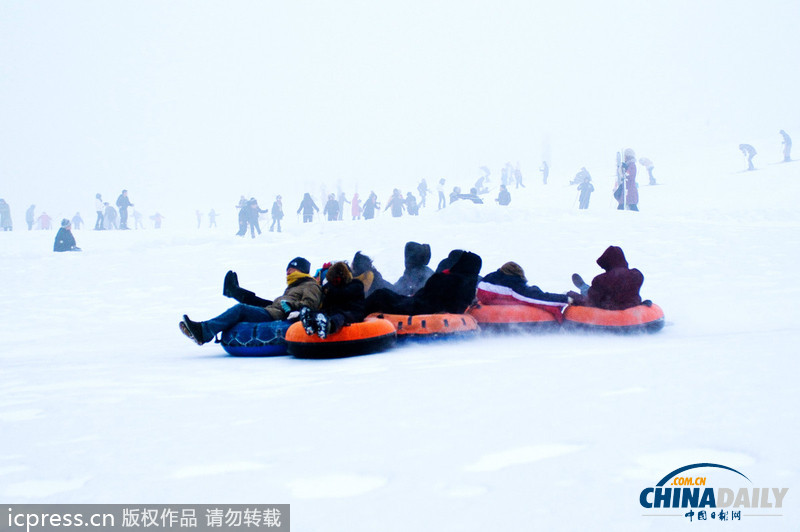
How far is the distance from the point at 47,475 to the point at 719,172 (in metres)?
29.6

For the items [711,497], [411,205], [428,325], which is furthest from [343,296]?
[411,205]

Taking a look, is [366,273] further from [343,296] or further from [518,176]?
[518,176]

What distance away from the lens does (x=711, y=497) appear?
2307 mm

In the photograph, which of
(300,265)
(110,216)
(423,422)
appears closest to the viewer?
(423,422)

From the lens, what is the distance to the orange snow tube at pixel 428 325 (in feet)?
20.2

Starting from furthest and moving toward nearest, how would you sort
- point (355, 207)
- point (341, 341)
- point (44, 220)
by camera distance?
point (44, 220) < point (355, 207) < point (341, 341)

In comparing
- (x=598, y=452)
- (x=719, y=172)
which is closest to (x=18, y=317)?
(x=598, y=452)

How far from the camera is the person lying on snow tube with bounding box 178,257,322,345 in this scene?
19.2 feet

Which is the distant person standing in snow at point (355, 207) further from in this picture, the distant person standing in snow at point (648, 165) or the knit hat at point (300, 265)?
the knit hat at point (300, 265)

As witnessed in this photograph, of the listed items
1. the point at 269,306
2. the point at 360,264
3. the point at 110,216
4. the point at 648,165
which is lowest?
the point at 269,306

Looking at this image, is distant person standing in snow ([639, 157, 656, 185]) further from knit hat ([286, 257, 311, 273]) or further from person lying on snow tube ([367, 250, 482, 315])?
knit hat ([286, 257, 311, 273])

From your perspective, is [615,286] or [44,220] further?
[44,220]

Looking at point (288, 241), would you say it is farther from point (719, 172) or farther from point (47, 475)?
point (719, 172)

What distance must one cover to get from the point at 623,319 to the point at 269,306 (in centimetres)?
355
